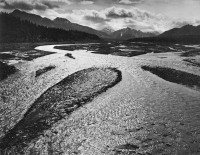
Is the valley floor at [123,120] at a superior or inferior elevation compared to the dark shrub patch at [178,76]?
inferior

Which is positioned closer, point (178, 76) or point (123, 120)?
point (123, 120)

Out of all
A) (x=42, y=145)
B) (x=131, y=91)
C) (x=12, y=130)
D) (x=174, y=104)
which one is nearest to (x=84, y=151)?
(x=42, y=145)

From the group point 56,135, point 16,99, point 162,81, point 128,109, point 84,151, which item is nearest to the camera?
point 84,151

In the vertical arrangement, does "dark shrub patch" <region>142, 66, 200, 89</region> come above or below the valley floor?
above

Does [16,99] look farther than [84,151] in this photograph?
Yes

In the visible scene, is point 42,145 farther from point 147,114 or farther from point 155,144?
point 147,114

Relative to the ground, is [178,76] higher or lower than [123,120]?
higher

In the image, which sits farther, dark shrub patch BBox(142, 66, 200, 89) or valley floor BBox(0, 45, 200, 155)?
dark shrub patch BBox(142, 66, 200, 89)

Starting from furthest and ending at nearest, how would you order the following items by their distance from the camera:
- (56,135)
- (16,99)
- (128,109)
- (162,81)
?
(162,81) → (16,99) → (128,109) → (56,135)
